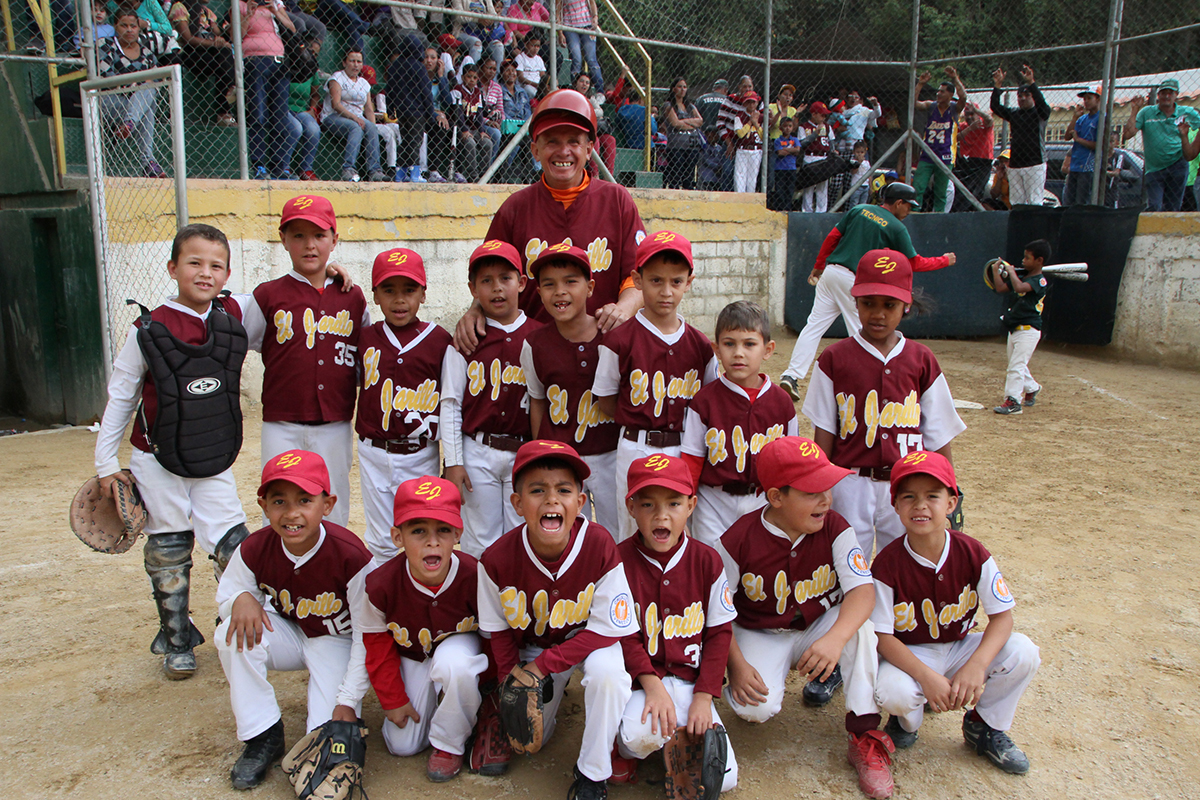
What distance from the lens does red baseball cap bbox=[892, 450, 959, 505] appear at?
2871 mm

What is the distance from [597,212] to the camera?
3.72m

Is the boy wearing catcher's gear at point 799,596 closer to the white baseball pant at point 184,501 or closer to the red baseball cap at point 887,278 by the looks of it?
the red baseball cap at point 887,278

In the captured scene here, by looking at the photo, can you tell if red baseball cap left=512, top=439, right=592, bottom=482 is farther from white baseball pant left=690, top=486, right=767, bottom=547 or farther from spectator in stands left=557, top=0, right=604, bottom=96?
spectator in stands left=557, top=0, right=604, bottom=96

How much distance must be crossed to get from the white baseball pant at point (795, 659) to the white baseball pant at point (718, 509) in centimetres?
41

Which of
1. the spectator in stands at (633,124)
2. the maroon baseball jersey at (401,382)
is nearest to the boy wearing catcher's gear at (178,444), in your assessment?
the maroon baseball jersey at (401,382)

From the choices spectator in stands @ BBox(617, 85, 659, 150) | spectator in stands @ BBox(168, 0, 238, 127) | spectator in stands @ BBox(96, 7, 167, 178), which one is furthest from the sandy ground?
spectator in stands @ BBox(617, 85, 659, 150)

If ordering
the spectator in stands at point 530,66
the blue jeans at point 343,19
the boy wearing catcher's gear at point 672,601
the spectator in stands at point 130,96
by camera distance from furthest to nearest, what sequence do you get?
the spectator in stands at point 530,66 → the blue jeans at point 343,19 → the spectator in stands at point 130,96 → the boy wearing catcher's gear at point 672,601

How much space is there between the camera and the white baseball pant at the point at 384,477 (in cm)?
366

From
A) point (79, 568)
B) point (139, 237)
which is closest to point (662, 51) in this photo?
point (139, 237)

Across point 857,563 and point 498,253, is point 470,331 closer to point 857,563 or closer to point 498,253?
point 498,253

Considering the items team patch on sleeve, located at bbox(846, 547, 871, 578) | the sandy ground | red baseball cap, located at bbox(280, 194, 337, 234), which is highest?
red baseball cap, located at bbox(280, 194, 337, 234)

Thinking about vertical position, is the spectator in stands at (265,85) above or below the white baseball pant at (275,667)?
above

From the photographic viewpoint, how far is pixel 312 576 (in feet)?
9.73

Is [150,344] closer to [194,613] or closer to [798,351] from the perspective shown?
[194,613]
